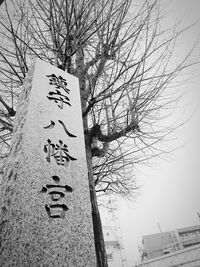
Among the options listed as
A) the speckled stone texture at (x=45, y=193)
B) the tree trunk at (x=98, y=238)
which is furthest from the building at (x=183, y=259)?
the speckled stone texture at (x=45, y=193)

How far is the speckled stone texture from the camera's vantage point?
1.42 m

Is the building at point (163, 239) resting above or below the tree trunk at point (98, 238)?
above

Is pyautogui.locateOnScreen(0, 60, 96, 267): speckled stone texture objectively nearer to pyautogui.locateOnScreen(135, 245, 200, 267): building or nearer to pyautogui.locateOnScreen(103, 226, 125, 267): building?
pyautogui.locateOnScreen(135, 245, 200, 267): building

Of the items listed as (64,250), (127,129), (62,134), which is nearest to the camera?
(64,250)

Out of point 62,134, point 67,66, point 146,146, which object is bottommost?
point 62,134

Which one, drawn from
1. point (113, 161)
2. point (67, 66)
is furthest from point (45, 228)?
point (113, 161)

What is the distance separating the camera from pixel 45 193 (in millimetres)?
1733

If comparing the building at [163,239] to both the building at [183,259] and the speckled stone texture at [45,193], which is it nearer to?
the building at [183,259]

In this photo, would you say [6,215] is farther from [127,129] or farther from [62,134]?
[127,129]

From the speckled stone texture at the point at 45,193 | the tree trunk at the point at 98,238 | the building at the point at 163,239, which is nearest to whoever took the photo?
the speckled stone texture at the point at 45,193

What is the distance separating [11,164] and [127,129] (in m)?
2.42

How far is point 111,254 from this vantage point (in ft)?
93.7

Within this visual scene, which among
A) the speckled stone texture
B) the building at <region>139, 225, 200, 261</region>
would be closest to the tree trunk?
the speckled stone texture

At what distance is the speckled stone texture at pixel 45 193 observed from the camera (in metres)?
1.42
